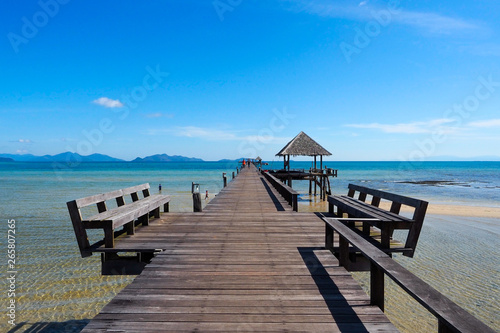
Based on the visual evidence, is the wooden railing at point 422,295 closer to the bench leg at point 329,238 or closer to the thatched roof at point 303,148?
the bench leg at point 329,238

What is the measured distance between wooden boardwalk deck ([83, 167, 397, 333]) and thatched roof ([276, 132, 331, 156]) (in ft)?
84.1

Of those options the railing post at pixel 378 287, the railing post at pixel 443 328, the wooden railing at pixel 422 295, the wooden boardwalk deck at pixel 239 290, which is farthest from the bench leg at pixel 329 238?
the railing post at pixel 443 328

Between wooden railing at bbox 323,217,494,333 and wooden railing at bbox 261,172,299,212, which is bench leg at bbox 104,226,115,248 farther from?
wooden railing at bbox 261,172,299,212

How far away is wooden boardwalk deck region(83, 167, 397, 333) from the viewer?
293 cm

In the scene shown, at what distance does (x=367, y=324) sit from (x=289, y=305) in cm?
78

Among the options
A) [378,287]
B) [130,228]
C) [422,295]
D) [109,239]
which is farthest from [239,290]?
[130,228]

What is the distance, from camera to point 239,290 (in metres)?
3.65

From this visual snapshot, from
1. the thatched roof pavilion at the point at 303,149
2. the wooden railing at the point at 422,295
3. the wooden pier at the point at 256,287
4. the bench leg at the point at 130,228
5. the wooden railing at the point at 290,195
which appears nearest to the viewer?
the wooden railing at the point at 422,295

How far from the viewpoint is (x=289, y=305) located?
10.8 feet

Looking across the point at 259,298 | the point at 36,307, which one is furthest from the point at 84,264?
the point at 259,298

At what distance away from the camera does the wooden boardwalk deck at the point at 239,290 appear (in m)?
2.93

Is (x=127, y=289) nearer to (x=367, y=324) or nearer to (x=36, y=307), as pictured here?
(x=367, y=324)

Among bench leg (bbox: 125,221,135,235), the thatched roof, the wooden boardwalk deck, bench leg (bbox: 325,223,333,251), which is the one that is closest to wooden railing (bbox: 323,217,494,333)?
the wooden boardwalk deck

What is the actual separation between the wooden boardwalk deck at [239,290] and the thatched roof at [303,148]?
25.6 metres
